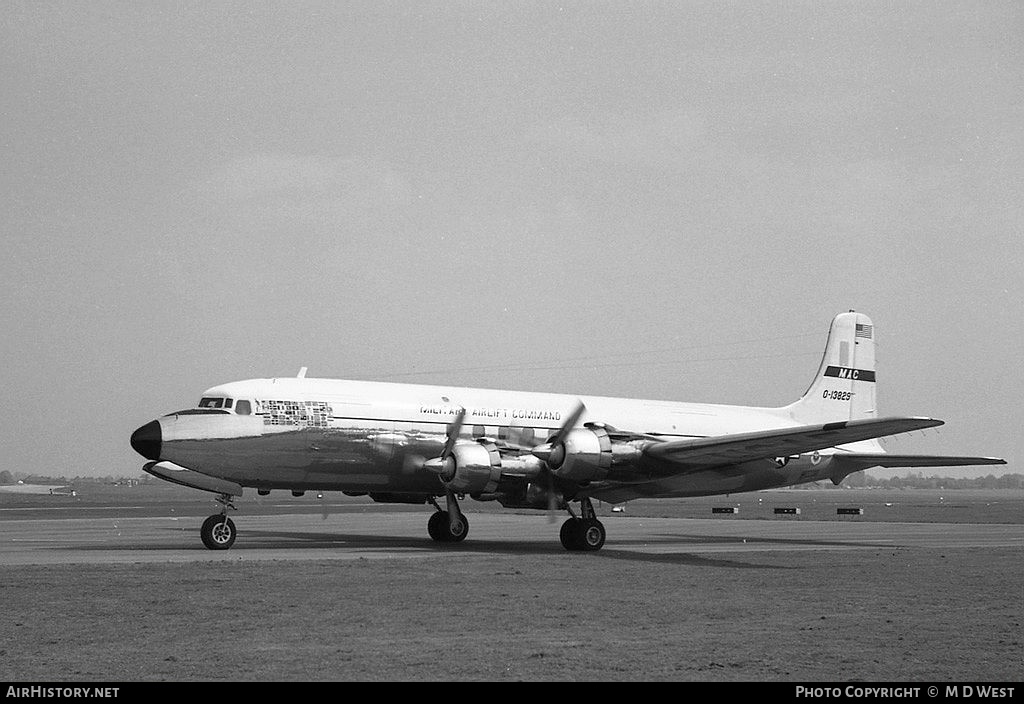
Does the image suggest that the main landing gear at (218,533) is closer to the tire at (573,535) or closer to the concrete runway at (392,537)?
the concrete runway at (392,537)

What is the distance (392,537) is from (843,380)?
53.3 feet

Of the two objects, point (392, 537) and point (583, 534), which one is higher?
point (583, 534)

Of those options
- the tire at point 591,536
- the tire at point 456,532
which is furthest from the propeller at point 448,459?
the tire at point 591,536

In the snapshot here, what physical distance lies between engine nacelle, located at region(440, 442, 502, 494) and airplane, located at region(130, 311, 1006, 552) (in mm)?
29

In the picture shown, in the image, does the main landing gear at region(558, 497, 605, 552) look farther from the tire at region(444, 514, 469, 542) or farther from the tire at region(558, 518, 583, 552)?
the tire at region(444, 514, 469, 542)

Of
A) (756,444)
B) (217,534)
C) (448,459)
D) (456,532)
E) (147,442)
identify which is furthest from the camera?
(456,532)

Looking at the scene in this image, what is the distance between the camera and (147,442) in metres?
25.4

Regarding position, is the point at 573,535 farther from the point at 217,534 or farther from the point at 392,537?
the point at 217,534

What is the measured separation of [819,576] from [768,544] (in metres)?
10.7

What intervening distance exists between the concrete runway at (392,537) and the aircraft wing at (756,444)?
2316mm

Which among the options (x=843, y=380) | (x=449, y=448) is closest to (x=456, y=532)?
(x=449, y=448)

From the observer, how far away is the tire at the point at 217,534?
85.5 ft
